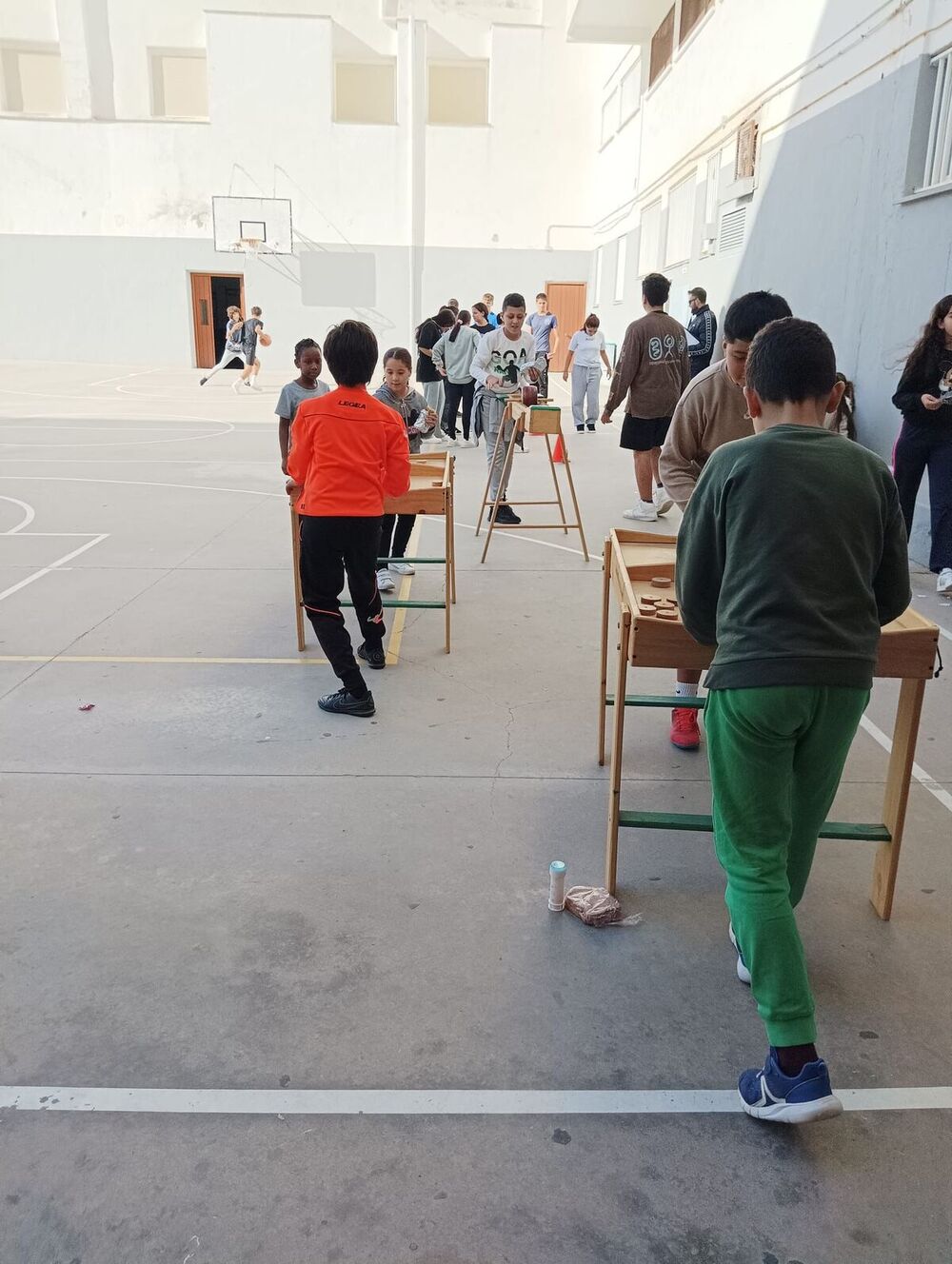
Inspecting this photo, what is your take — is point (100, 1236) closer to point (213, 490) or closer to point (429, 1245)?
point (429, 1245)

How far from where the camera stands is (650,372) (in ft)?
25.0

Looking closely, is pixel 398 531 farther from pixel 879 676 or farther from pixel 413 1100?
pixel 413 1100

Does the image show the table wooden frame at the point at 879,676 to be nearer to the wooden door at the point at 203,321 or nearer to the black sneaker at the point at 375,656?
the black sneaker at the point at 375,656

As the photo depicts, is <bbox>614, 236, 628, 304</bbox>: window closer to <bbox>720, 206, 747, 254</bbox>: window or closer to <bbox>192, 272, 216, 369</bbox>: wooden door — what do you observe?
<bbox>720, 206, 747, 254</bbox>: window

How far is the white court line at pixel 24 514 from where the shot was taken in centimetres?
793

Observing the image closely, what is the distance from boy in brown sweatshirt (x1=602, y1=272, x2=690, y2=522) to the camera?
743cm

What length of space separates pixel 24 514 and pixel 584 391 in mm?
8567

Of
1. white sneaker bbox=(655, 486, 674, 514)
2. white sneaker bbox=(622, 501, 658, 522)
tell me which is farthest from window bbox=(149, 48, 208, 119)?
white sneaker bbox=(622, 501, 658, 522)

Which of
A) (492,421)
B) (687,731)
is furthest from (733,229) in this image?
(687,731)

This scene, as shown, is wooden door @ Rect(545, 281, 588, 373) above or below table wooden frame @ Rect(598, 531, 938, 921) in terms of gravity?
above

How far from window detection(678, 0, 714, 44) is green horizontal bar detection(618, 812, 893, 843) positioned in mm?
14724

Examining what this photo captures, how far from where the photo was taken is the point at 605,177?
23891 millimetres

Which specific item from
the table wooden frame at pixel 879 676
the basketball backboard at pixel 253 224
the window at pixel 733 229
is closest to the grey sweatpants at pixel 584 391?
the window at pixel 733 229

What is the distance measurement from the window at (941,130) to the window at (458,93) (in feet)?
73.6
